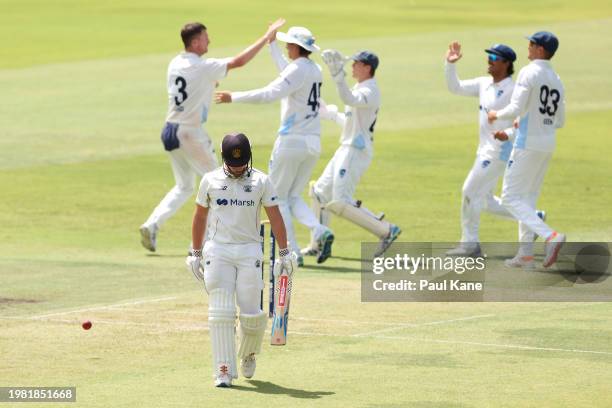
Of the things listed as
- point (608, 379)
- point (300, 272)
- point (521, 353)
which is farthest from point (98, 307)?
point (608, 379)

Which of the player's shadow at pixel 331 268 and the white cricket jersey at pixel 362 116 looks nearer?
the player's shadow at pixel 331 268

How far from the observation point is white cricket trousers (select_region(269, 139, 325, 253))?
17.7 m

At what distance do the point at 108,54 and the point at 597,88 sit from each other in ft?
44.8

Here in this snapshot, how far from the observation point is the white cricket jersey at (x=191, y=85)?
1844 centimetres

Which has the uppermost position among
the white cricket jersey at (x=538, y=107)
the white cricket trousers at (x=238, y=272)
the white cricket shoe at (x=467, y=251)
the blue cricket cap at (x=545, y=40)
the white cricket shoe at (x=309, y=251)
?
the blue cricket cap at (x=545, y=40)

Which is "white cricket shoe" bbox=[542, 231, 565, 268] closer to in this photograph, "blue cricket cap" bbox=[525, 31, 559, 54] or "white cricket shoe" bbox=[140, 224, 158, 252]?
"blue cricket cap" bbox=[525, 31, 559, 54]

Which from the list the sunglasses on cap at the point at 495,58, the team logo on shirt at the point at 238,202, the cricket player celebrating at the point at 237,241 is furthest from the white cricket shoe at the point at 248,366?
the sunglasses on cap at the point at 495,58

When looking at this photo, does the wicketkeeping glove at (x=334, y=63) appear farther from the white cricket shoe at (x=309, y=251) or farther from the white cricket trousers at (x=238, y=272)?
the white cricket trousers at (x=238, y=272)

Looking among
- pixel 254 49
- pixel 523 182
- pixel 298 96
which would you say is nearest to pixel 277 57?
pixel 254 49

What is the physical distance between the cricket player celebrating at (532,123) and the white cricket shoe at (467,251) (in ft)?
3.78

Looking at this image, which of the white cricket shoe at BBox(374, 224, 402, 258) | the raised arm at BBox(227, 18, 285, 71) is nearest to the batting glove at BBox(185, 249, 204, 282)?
the raised arm at BBox(227, 18, 285, 71)

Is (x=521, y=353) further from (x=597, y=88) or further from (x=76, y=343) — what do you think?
(x=597, y=88)

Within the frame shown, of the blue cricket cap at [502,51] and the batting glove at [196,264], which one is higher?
the blue cricket cap at [502,51]

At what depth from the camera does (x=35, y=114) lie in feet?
104
